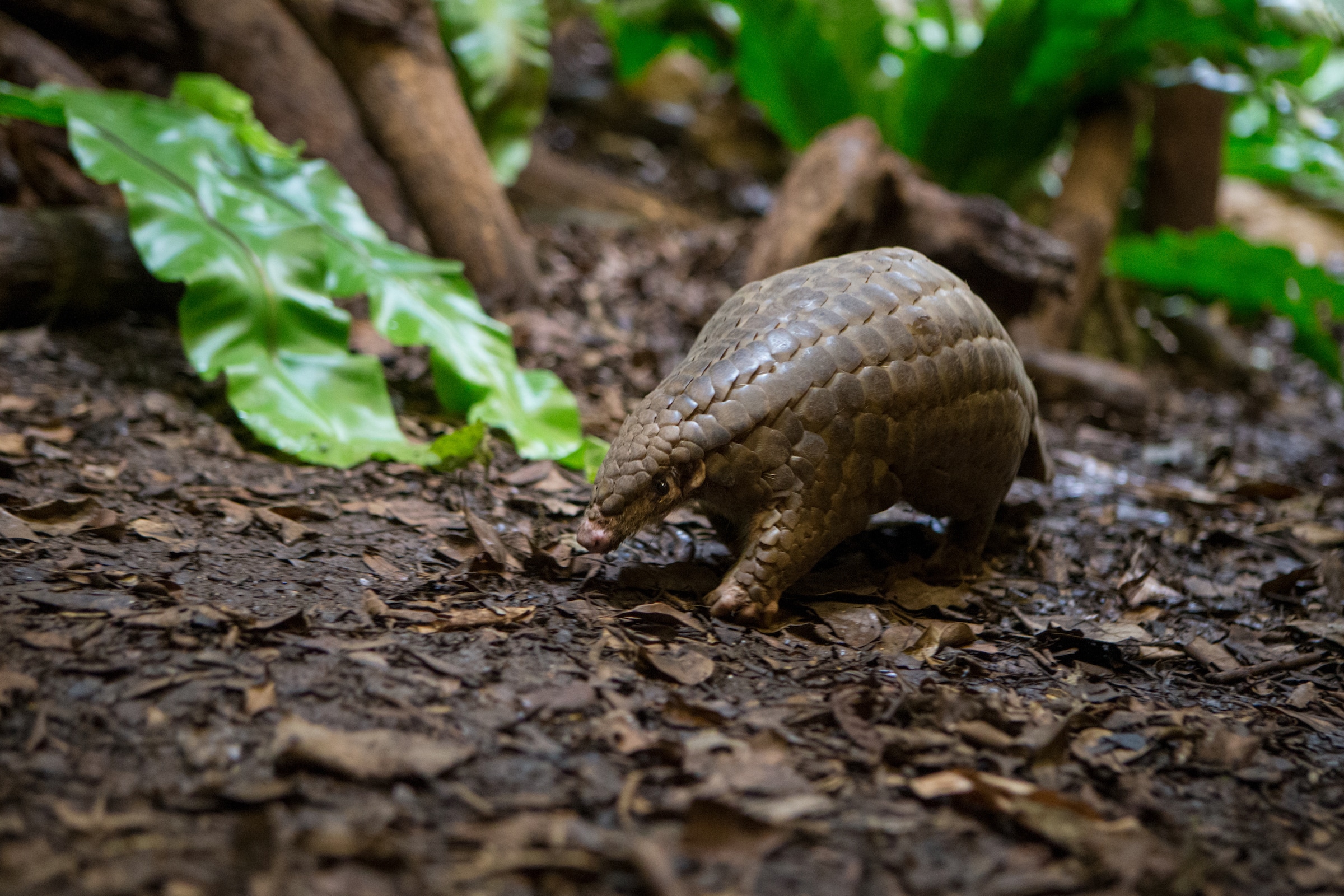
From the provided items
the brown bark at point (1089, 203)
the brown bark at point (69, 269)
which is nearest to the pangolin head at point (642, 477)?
the brown bark at point (69, 269)

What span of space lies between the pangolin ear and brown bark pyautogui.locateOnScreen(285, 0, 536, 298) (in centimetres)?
312

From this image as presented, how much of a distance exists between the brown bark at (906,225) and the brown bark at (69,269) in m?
3.08

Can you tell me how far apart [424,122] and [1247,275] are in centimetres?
533

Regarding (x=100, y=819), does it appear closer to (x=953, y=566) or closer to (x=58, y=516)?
(x=58, y=516)

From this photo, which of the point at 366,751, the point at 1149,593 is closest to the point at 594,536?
the point at 366,751

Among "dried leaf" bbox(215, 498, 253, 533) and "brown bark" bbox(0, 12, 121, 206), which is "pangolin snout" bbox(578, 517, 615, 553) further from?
"brown bark" bbox(0, 12, 121, 206)

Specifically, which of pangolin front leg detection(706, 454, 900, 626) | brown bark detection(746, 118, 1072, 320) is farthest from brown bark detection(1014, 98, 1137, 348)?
pangolin front leg detection(706, 454, 900, 626)

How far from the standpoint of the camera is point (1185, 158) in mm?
7699

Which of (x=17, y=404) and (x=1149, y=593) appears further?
(x=17, y=404)

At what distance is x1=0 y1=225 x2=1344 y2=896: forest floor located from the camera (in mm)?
1730

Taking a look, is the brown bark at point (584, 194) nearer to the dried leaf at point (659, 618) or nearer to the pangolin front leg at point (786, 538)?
the pangolin front leg at point (786, 538)

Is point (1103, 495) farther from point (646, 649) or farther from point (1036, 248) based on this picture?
point (646, 649)

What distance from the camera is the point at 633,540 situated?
129 inches

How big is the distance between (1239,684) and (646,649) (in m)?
1.73
